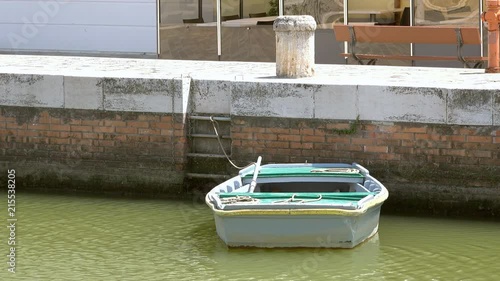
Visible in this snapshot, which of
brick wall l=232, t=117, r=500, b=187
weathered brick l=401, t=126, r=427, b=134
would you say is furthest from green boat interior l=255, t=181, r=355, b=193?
weathered brick l=401, t=126, r=427, b=134

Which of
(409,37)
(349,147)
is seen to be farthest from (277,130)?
(409,37)

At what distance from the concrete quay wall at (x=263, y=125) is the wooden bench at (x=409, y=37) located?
2.71m

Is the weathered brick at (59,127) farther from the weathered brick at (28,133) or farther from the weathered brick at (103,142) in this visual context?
the weathered brick at (103,142)

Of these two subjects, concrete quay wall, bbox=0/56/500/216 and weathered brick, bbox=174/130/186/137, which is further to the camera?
weathered brick, bbox=174/130/186/137

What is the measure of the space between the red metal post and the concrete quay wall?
286 mm

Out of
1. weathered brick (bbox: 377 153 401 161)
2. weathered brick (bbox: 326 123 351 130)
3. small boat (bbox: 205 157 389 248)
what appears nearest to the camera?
small boat (bbox: 205 157 389 248)

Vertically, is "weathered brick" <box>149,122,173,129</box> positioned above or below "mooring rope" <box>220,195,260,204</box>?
above

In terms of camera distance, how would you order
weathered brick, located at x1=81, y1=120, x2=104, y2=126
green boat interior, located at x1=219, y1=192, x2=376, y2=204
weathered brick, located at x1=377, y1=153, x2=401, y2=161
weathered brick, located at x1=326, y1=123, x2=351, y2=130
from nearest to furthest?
green boat interior, located at x1=219, y1=192, x2=376, y2=204 → weathered brick, located at x1=377, y1=153, x2=401, y2=161 → weathered brick, located at x1=326, y1=123, x2=351, y2=130 → weathered brick, located at x1=81, y1=120, x2=104, y2=126

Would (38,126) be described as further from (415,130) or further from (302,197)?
(415,130)

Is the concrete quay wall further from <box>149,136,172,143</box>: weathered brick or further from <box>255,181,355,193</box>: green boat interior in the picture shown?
<box>255,181,355,193</box>: green boat interior

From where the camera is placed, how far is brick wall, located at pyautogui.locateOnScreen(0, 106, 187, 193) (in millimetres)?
14867

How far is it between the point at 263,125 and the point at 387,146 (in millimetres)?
1477

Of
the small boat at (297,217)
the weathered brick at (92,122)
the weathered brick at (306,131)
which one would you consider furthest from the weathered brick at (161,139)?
the small boat at (297,217)

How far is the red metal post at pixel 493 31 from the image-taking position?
1543 cm
